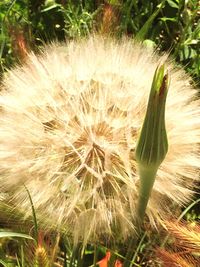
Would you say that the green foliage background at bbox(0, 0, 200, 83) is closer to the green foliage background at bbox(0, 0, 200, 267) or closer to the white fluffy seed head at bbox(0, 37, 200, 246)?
the green foliage background at bbox(0, 0, 200, 267)

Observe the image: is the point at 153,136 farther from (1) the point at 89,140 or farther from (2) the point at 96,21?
(2) the point at 96,21

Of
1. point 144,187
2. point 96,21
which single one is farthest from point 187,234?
point 96,21

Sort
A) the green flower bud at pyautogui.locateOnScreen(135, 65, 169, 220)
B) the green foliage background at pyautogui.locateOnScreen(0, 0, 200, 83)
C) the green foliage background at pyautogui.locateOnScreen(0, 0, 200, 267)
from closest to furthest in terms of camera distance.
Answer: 1. the green flower bud at pyautogui.locateOnScreen(135, 65, 169, 220)
2. the green foliage background at pyautogui.locateOnScreen(0, 0, 200, 267)
3. the green foliage background at pyautogui.locateOnScreen(0, 0, 200, 83)

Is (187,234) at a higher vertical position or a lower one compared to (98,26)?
lower

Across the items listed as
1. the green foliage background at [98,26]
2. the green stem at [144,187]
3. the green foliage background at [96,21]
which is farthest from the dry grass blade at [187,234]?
the green foliage background at [96,21]

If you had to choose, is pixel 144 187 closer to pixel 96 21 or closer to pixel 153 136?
pixel 153 136

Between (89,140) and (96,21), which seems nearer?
(89,140)

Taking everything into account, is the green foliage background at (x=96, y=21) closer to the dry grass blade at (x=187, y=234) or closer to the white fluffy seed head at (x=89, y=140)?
the white fluffy seed head at (x=89, y=140)

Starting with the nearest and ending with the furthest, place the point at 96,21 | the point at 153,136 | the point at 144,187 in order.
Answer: the point at 153,136 < the point at 144,187 < the point at 96,21

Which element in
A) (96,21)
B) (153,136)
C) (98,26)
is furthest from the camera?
(96,21)

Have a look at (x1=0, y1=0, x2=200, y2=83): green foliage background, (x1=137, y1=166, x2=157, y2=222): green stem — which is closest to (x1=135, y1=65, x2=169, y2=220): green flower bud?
(x1=137, y1=166, x2=157, y2=222): green stem
